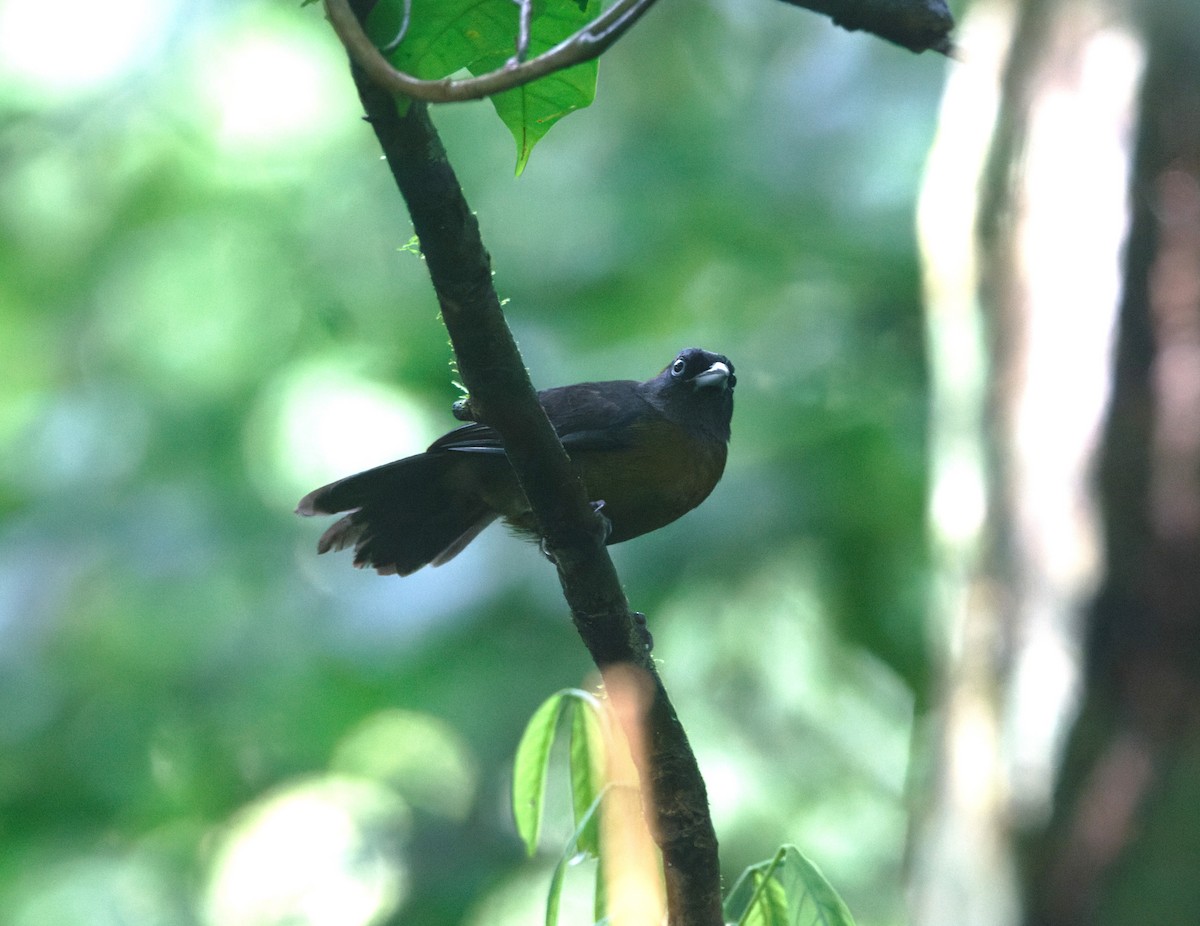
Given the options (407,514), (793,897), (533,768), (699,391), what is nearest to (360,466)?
(407,514)

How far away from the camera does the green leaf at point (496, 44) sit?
1485 mm

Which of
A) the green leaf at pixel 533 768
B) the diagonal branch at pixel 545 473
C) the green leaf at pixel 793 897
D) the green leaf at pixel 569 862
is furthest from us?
the green leaf at pixel 533 768

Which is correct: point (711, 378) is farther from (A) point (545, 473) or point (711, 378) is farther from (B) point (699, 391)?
(A) point (545, 473)

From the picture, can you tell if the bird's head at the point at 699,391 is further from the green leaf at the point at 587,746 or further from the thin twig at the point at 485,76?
the thin twig at the point at 485,76

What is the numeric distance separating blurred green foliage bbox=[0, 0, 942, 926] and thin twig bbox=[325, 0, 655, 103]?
5317mm

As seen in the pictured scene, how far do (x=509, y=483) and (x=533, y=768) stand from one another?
1537 mm

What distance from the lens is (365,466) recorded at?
698 centimetres

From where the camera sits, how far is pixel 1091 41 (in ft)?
13.6

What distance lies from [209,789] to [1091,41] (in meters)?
6.85

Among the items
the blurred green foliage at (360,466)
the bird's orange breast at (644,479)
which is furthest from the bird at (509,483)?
the blurred green foliage at (360,466)

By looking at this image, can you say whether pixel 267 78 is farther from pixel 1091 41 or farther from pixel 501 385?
pixel 501 385

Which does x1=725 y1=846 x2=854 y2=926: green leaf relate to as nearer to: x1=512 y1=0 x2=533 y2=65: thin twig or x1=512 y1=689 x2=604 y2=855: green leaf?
x1=512 y1=689 x2=604 y2=855: green leaf

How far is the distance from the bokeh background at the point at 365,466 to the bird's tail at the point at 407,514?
→ 2682 millimetres

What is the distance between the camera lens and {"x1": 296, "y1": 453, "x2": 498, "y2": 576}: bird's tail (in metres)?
3.88
